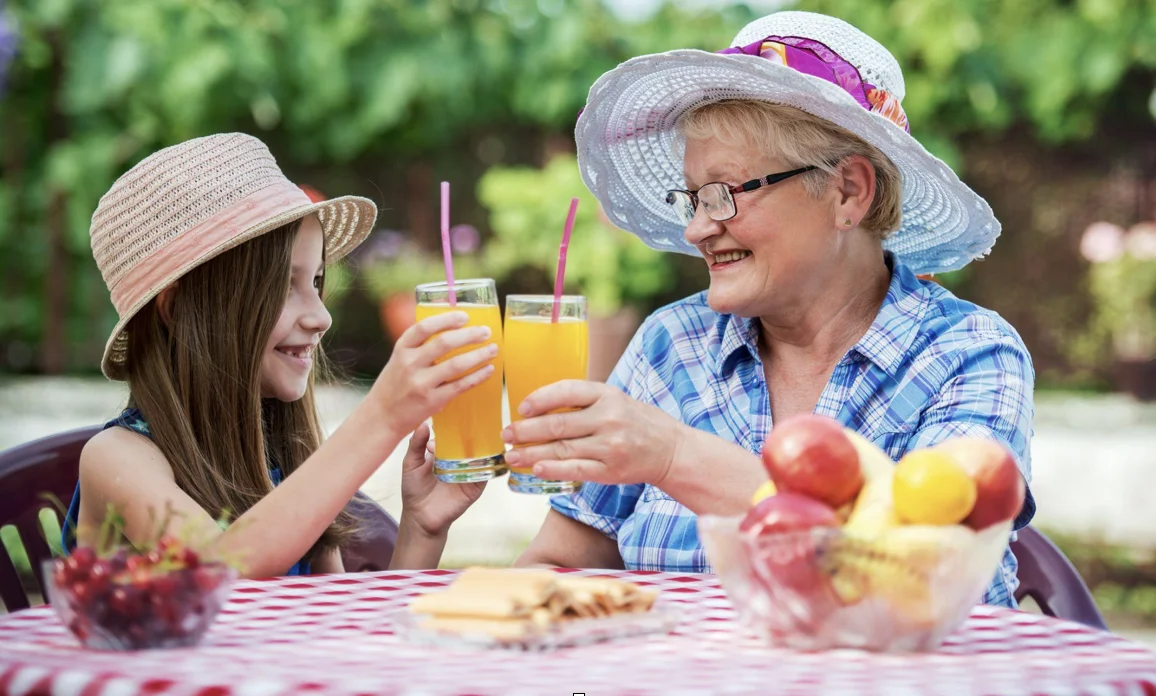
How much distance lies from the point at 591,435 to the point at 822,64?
3.06ft

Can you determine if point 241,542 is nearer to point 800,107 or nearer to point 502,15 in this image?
point 800,107

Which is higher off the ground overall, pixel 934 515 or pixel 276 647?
pixel 934 515

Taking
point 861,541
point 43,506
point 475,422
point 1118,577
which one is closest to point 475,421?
point 475,422

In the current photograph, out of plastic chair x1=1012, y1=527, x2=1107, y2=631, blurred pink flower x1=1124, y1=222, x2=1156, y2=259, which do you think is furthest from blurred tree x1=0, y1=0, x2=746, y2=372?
plastic chair x1=1012, y1=527, x2=1107, y2=631

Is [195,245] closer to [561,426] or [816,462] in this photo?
[561,426]

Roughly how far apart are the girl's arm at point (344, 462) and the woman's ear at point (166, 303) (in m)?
0.44

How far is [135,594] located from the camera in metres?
1.45

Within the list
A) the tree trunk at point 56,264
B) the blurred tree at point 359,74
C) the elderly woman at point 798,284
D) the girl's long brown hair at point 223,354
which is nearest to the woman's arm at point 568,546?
the elderly woman at point 798,284

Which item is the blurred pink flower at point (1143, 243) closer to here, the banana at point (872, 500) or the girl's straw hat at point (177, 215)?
the girl's straw hat at point (177, 215)

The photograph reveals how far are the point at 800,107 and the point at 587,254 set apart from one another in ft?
19.2

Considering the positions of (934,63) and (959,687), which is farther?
(934,63)

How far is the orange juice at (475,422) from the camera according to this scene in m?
2.13

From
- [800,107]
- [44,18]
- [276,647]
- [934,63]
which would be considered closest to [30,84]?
[44,18]

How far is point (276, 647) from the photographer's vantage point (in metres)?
1.53
